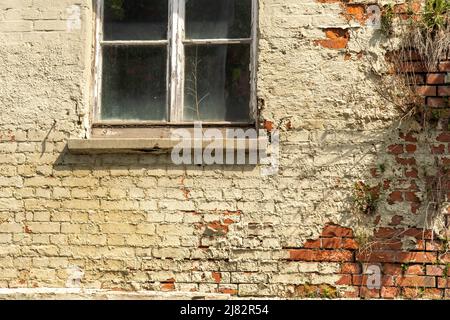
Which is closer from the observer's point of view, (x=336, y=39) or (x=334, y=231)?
(x=334, y=231)

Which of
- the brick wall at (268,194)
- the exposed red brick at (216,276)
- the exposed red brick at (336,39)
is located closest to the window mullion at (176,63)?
the brick wall at (268,194)

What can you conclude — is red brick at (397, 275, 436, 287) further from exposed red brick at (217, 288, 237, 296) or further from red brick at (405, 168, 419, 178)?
exposed red brick at (217, 288, 237, 296)

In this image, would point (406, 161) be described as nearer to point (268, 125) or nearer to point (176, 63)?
point (268, 125)

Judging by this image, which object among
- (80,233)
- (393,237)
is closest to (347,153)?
(393,237)

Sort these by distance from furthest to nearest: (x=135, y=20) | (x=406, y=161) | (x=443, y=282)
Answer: (x=135, y=20), (x=406, y=161), (x=443, y=282)

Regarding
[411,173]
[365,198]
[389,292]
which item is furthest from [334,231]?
[411,173]

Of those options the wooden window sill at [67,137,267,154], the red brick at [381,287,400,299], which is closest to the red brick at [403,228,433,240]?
the red brick at [381,287,400,299]

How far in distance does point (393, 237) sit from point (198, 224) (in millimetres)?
1353

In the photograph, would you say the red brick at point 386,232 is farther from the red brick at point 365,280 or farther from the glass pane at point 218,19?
the glass pane at point 218,19

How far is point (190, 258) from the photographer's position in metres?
4.46

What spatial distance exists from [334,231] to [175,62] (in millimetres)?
1721

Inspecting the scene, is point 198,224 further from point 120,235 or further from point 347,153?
point 347,153

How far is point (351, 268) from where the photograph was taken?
171 inches

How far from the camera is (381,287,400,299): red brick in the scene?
4301 millimetres
